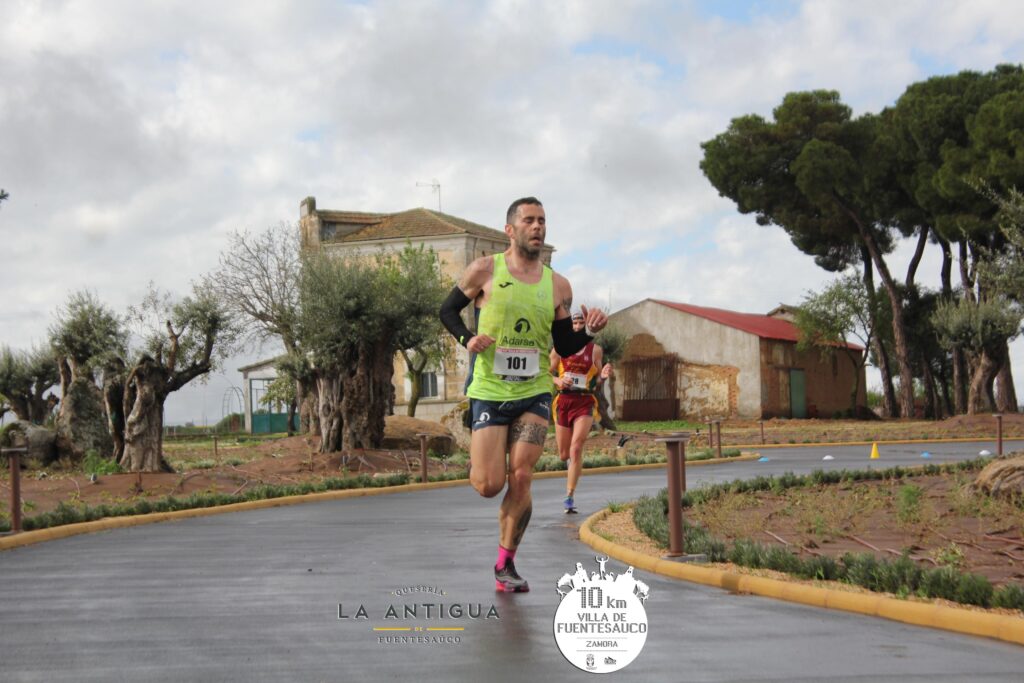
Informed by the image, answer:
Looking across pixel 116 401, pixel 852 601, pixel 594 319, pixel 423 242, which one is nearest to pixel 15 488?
pixel 594 319

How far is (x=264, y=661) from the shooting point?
213 inches

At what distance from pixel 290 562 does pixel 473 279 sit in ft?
10.3

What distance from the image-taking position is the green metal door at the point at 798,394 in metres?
54.0

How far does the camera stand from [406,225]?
5947 centimetres

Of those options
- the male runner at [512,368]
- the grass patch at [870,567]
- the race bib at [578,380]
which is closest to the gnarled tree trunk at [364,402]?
the race bib at [578,380]

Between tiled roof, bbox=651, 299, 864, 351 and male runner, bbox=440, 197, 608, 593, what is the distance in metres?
45.1

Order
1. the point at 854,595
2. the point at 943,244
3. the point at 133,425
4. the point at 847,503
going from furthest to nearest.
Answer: the point at 943,244
the point at 133,425
the point at 847,503
the point at 854,595

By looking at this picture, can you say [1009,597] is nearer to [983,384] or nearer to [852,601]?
[852,601]

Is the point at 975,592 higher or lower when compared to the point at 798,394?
lower

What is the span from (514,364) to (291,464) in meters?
16.8

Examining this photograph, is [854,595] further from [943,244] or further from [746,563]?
[943,244]

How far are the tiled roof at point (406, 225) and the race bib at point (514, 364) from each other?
163ft

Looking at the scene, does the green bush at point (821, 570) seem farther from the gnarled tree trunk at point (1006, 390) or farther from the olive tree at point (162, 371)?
the gnarled tree trunk at point (1006, 390)

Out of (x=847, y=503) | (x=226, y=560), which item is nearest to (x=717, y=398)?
(x=847, y=503)
